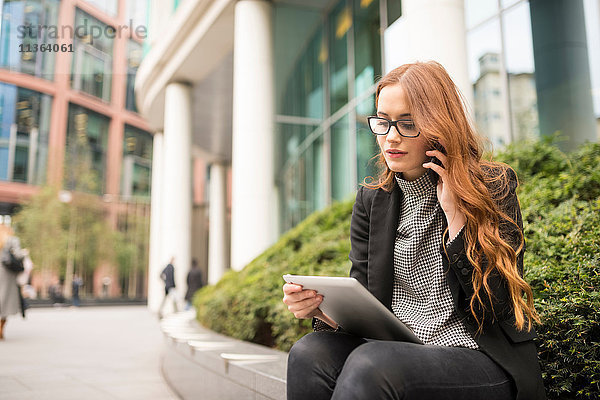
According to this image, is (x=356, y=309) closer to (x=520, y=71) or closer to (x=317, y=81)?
(x=520, y=71)

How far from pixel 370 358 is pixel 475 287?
0.43 m

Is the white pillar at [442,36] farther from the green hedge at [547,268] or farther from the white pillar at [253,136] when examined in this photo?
the white pillar at [253,136]

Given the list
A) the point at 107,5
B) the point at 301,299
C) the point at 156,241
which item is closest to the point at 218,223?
the point at 156,241

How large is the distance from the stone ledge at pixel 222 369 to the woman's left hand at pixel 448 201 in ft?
4.94

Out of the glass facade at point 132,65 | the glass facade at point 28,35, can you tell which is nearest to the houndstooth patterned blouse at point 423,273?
the glass facade at point 28,35

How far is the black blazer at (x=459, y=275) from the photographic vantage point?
5.18ft

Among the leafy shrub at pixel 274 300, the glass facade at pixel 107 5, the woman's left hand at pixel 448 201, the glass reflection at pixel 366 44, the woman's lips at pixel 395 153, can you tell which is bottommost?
the leafy shrub at pixel 274 300

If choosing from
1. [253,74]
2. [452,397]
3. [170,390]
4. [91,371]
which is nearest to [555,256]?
[452,397]

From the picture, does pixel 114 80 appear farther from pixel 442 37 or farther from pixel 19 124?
pixel 442 37

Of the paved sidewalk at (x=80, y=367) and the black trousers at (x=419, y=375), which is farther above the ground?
the black trousers at (x=419, y=375)

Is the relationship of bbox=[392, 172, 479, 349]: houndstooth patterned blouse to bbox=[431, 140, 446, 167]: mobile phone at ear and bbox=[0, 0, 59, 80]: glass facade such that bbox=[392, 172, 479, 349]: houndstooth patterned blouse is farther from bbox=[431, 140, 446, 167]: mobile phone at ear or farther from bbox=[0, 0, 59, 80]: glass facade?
bbox=[0, 0, 59, 80]: glass facade

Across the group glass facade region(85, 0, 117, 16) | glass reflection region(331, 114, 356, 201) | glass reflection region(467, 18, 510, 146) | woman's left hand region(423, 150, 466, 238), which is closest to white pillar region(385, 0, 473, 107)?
glass reflection region(467, 18, 510, 146)

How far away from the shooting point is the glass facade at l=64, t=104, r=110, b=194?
31.4m

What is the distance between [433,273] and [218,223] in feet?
90.6
